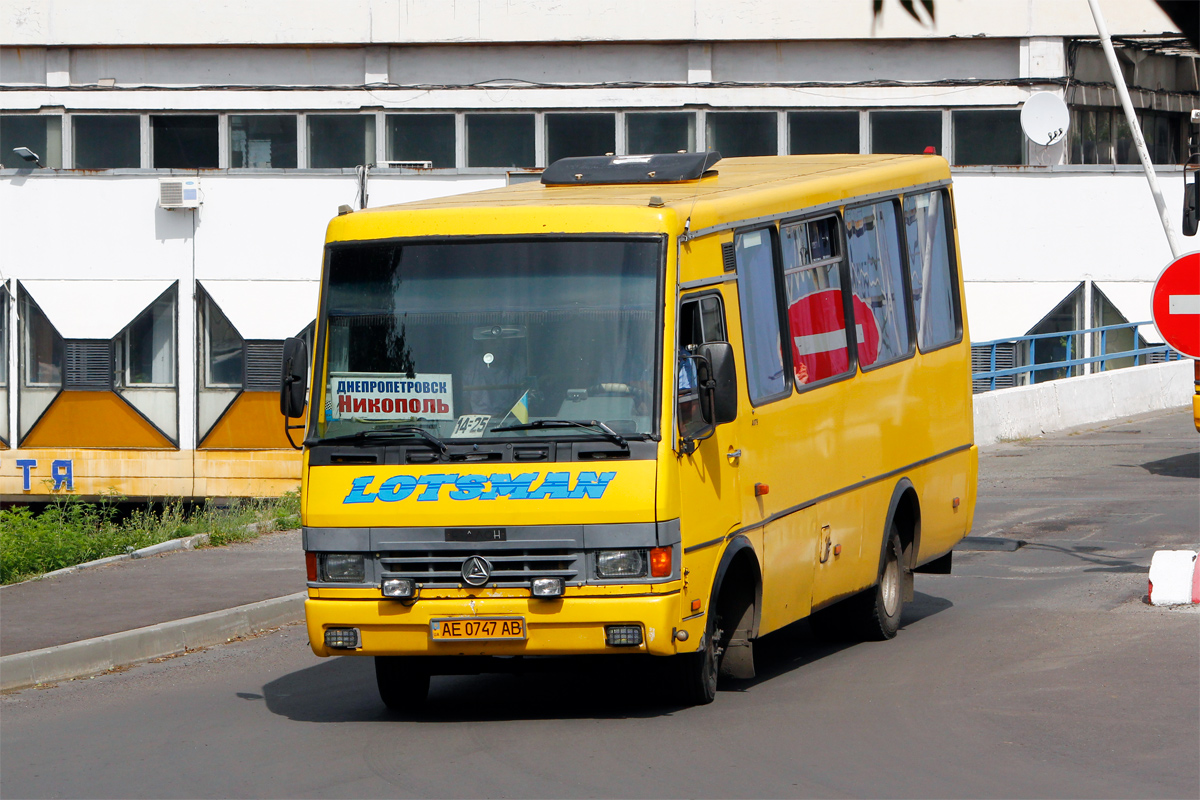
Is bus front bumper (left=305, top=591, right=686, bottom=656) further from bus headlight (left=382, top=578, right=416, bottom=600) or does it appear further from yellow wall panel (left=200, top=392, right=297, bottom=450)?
yellow wall panel (left=200, top=392, right=297, bottom=450)

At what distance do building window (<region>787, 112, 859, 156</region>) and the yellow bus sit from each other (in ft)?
79.4

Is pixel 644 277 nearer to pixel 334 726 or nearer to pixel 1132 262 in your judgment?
pixel 334 726

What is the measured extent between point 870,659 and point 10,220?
2327 centimetres

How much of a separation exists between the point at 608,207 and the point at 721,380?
107cm

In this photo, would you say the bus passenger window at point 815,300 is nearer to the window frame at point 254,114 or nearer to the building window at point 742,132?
the building window at point 742,132

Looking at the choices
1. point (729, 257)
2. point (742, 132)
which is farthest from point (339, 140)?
point (729, 257)

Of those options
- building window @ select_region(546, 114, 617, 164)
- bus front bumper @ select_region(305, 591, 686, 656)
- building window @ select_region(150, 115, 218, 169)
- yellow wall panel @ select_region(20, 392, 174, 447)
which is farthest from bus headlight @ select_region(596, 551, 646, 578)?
building window @ select_region(150, 115, 218, 169)

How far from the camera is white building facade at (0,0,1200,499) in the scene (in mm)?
29625

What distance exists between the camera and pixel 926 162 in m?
12.4

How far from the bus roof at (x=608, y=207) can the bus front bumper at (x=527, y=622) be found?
1.86 meters

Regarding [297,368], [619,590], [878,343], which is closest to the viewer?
[619,590]

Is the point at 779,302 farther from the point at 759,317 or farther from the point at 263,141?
the point at 263,141

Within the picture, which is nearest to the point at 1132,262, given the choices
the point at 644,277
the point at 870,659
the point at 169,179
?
the point at 169,179

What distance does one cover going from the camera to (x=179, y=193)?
29234 millimetres
